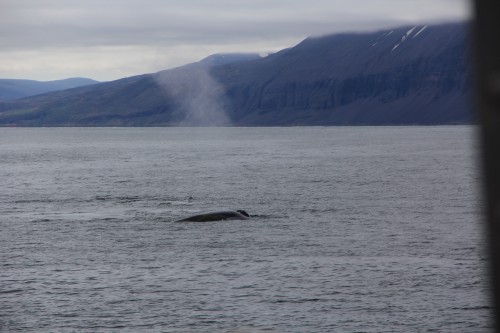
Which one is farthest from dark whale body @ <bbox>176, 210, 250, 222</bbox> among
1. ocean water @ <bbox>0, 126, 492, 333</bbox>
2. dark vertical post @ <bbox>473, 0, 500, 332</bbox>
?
dark vertical post @ <bbox>473, 0, 500, 332</bbox>

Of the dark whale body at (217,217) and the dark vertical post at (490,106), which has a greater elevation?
the dark vertical post at (490,106)

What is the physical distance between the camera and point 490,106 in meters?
1.44

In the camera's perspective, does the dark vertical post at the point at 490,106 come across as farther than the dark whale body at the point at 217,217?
No

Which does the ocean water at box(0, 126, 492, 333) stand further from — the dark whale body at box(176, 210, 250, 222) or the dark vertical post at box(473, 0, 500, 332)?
the dark vertical post at box(473, 0, 500, 332)

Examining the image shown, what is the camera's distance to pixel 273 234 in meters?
45.7

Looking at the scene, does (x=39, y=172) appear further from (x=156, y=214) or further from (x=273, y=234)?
(x=273, y=234)

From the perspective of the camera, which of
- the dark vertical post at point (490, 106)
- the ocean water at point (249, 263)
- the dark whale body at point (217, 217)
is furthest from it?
the dark whale body at point (217, 217)

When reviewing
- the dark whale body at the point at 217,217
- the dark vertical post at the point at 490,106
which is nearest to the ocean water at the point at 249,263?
the dark whale body at the point at 217,217

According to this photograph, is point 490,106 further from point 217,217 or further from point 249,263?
point 217,217

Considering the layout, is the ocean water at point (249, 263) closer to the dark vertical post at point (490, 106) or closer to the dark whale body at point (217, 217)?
the dark whale body at point (217, 217)

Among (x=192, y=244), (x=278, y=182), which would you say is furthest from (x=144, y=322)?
(x=278, y=182)

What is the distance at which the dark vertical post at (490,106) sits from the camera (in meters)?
1.37

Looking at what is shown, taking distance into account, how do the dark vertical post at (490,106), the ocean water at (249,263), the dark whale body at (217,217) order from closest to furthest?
1. the dark vertical post at (490,106)
2. the ocean water at (249,263)
3. the dark whale body at (217,217)

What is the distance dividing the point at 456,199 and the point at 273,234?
26.6 metres
